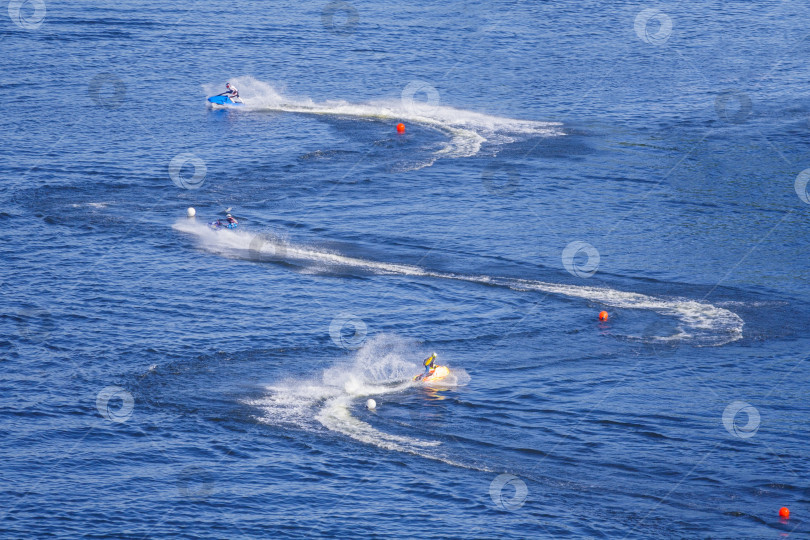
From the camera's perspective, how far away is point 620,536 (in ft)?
159

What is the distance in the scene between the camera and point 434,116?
371ft

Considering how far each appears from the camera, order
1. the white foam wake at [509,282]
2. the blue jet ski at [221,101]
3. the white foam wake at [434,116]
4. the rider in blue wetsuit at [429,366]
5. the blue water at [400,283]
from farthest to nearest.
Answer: the blue jet ski at [221,101]
the white foam wake at [434,116]
the white foam wake at [509,282]
the rider in blue wetsuit at [429,366]
the blue water at [400,283]

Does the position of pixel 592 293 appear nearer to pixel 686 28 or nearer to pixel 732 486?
pixel 732 486

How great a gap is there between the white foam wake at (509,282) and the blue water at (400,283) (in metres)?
0.28

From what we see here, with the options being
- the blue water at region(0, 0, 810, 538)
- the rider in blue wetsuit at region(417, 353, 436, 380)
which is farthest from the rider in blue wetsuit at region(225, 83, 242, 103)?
the rider in blue wetsuit at region(417, 353, 436, 380)

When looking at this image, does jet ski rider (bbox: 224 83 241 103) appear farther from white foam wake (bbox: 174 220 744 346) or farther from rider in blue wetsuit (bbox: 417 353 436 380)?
rider in blue wetsuit (bbox: 417 353 436 380)

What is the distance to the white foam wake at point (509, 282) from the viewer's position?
69500mm

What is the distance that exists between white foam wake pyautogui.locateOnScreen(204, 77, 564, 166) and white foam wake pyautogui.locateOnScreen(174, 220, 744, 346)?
26.2m

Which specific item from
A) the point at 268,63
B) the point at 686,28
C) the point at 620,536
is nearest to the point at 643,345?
the point at 620,536

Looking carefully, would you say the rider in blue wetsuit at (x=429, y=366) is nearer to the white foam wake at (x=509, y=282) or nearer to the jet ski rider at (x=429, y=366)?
the jet ski rider at (x=429, y=366)

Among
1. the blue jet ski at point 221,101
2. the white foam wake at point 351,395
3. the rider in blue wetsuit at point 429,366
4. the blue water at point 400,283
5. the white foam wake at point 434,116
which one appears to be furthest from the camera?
the blue jet ski at point 221,101

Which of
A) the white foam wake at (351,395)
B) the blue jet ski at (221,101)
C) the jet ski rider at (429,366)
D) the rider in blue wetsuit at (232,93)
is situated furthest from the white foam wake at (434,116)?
the jet ski rider at (429,366)

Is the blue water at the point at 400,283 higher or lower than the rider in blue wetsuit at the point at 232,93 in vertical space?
lower

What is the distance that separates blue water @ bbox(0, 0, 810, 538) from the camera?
52.3 metres
